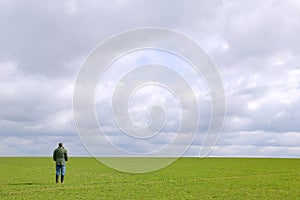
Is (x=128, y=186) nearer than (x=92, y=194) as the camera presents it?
No

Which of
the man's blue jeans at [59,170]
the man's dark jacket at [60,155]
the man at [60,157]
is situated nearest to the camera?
the man's blue jeans at [59,170]

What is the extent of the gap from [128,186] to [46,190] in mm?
4730

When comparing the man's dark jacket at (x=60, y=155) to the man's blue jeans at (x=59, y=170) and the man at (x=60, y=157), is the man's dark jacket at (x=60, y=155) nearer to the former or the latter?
the man at (x=60, y=157)

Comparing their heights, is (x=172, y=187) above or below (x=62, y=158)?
below

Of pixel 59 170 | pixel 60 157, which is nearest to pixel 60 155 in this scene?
pixel 60 157

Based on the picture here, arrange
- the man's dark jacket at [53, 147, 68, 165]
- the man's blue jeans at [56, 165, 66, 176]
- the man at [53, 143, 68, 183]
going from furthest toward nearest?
the man's dark jacket at [53, 147, 68, 165], the man at [53, 143, 68, 183], the man's blue jeans at [56, 165, 66, 176]

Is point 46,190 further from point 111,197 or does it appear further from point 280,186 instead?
point 280,186

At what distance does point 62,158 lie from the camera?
28.4 meters

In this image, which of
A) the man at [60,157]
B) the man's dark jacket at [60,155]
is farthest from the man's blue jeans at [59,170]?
the man's dark jacket at [60,155]

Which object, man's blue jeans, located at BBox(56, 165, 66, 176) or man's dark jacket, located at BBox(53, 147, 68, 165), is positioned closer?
man's blue jeans, located at BBox(56, 165, 66, 176)

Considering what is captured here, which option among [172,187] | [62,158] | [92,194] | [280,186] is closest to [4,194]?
[92,194]

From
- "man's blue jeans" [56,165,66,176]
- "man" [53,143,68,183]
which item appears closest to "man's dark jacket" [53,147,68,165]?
"man" [53,143,68,183]

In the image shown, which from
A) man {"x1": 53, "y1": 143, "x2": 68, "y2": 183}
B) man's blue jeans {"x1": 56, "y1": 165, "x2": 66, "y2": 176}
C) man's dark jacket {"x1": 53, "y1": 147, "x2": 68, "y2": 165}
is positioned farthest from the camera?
man's dark jacket {"x1": 53, "y1": 147, "x2": 68, "y2": 165}

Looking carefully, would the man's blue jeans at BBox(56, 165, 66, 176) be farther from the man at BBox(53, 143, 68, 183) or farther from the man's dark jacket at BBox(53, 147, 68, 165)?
the man's dark jacket at BBox(53, 147, 68, 165)
